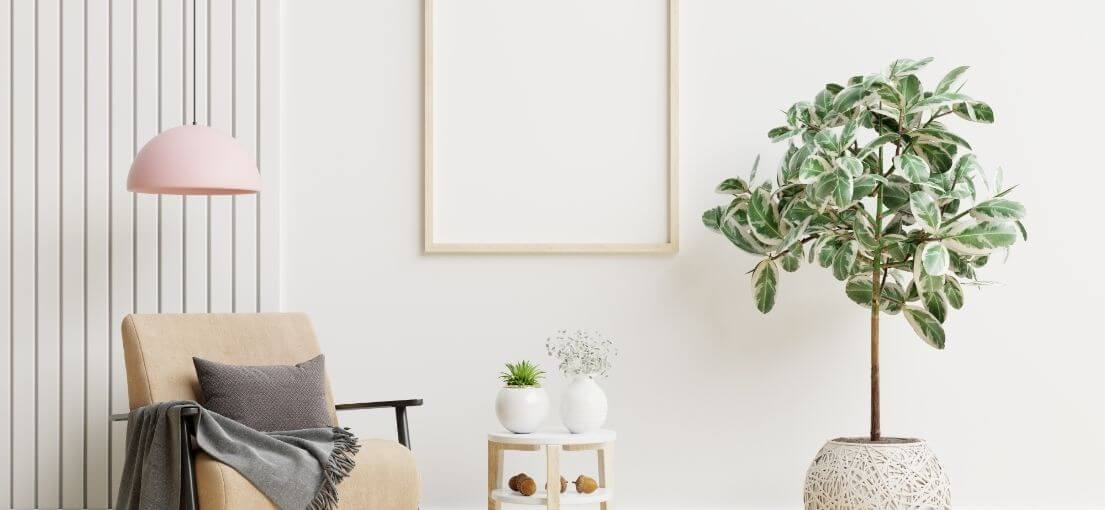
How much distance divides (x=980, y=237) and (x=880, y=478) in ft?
2.59

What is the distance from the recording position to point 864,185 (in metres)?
3.09

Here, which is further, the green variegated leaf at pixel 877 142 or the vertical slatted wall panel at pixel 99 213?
the vertical slatted wall panel at pixel 99 213

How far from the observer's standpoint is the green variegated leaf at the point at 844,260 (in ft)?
10.5

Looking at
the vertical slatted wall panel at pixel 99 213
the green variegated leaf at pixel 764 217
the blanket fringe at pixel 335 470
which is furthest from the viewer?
the vertical slatted wall panel at pixel 99 213

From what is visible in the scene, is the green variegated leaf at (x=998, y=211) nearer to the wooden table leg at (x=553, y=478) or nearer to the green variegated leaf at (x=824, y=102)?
the green variegated leaf at (x=824, y=102)

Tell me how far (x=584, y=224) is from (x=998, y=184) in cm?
139

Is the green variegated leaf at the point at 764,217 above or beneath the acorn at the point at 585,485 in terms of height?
above

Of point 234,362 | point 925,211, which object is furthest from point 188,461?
point 925,211

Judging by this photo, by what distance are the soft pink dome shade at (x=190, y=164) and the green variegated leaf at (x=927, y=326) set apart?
2.14m

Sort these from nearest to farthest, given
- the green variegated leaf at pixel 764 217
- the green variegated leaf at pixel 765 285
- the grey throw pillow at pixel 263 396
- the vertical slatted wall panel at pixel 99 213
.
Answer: the grey throw pillow at pixel 263 396 → the green variegated leaf at pixel 764 217 → the green variegated leaf at pixel 765 285 → the vertical slatted wall panel at pixel 99 213


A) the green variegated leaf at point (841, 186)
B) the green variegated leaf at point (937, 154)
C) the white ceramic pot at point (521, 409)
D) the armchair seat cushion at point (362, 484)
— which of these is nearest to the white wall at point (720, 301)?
the white ceramic pot at point (521, 409)

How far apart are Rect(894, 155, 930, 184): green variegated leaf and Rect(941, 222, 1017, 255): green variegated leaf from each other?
0.19 m

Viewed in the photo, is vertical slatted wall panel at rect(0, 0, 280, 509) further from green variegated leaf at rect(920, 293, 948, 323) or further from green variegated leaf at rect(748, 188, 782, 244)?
green variegated leaf at rect(920, 293, 948, 323)

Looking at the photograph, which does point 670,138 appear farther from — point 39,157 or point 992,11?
point 39,157
